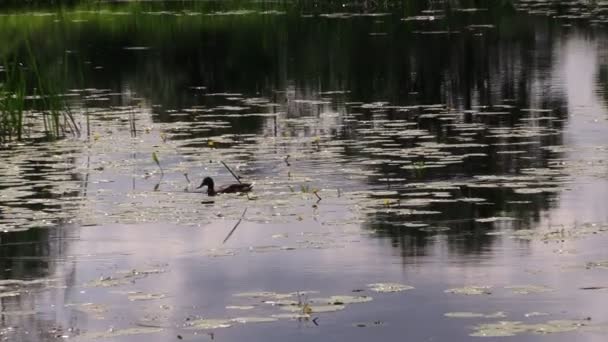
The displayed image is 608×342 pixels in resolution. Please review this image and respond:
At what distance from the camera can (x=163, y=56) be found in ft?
102

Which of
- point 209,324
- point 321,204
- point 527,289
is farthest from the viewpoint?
point 321,204

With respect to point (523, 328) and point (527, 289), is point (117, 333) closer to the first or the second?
point (523, 328)

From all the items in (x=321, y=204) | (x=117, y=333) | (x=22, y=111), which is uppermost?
(x=22, y=111)

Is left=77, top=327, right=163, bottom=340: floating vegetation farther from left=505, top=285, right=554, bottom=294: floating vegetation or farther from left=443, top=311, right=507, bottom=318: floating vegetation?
left=505, top=285, right=554, bottom=294: floating vegetation

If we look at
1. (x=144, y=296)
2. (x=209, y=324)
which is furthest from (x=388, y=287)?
(x=144, y=296)

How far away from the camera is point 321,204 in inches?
510

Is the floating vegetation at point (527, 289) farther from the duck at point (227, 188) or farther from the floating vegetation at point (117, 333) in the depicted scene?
the duck at point (227, 188)

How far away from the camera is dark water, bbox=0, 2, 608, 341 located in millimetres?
9297

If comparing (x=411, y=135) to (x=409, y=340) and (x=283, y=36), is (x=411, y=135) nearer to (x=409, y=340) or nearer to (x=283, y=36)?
(x=409, y=340)

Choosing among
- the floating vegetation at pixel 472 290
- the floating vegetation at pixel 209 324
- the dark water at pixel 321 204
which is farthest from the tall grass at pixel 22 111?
the floating vegetation at pixel 472 290

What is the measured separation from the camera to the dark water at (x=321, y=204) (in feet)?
30.5

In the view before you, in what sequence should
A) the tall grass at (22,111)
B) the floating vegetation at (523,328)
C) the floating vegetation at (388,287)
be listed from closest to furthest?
1. the floating vegetation at (523,328)
2. the floating vegetation at (388,287)
3. the tall grass at (22,111)

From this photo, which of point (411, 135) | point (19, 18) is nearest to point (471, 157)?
point (411, 135)

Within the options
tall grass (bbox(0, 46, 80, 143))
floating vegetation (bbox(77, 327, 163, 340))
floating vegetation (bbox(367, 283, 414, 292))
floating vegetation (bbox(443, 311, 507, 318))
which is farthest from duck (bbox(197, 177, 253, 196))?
floating vegetation (bbox(443, 311, 507, 318))
